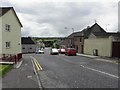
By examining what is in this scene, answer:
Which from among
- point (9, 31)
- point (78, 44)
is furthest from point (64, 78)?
point (78, 44)

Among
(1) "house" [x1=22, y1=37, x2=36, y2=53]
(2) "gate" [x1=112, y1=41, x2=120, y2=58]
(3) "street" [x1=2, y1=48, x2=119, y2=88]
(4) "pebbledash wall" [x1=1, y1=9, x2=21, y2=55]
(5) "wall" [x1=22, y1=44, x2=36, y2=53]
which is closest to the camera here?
(3) "street" [x1=2, y1=48, x2=119, y2=88]

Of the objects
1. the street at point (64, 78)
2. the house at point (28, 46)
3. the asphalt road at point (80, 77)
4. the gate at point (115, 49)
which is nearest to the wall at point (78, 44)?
the house at point (28, 46)

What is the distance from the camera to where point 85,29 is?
83.5m

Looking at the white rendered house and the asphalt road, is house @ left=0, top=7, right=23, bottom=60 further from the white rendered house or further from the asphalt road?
the asphalt road

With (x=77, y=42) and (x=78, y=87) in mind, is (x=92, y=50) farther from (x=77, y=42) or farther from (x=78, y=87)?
(x=78, y=87)

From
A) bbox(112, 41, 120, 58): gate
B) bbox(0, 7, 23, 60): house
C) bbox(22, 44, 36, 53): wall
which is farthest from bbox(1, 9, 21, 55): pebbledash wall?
bbox(22, 44, 36, 53): wall

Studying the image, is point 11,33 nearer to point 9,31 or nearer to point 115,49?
point 9,31

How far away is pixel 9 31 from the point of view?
41250 millimetres

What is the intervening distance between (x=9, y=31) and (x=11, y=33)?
53 centimetres

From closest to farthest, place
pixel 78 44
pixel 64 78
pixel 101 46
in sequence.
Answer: pixel 64 78 → pixel 101 46 → pixel 78 44

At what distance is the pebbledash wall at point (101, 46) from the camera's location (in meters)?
43.4

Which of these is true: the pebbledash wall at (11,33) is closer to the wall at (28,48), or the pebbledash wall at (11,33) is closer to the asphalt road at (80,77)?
the asphalt road at (80,77)

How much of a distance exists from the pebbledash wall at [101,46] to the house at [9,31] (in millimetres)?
14488

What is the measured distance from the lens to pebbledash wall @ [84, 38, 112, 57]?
43362 millimetres
